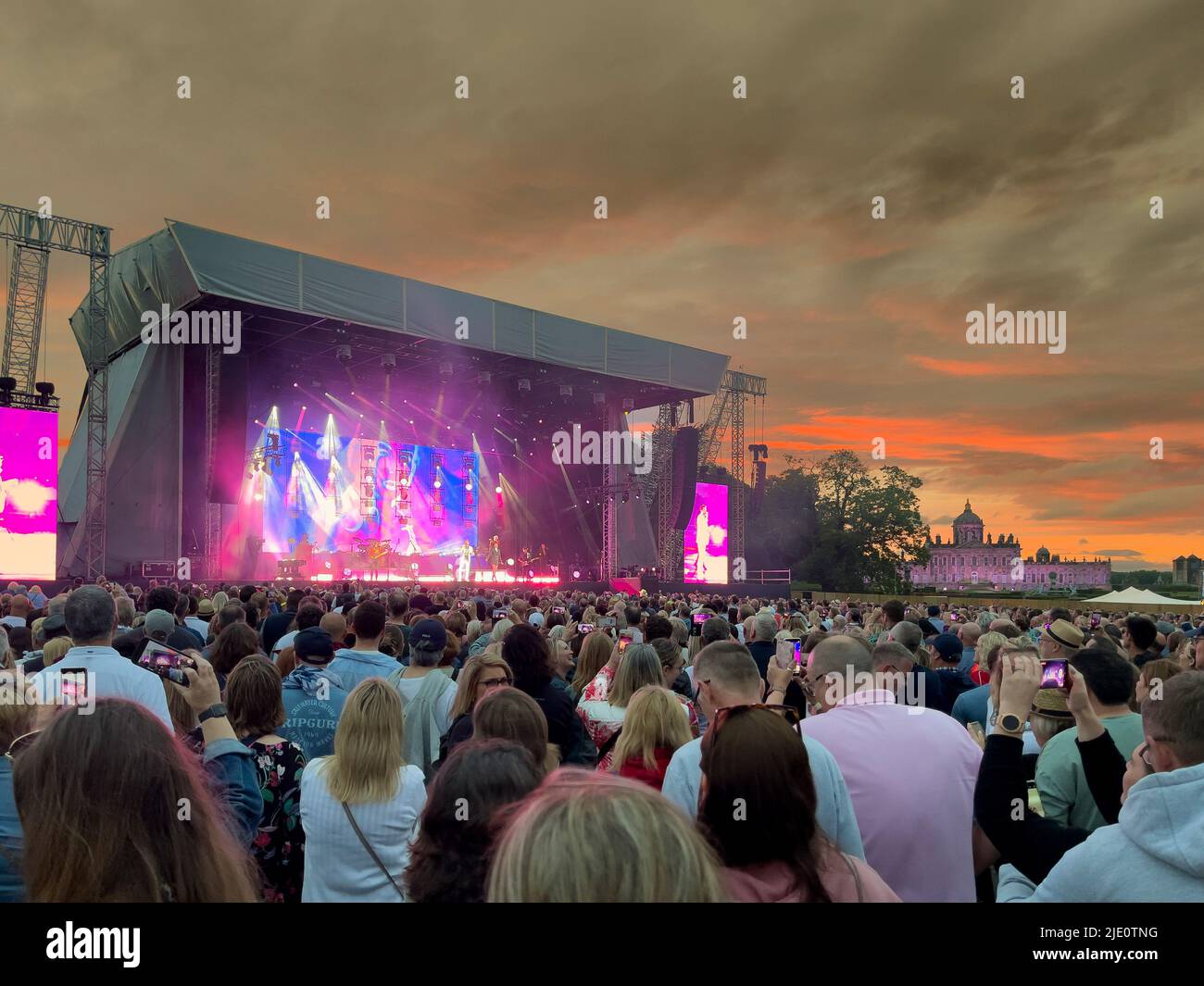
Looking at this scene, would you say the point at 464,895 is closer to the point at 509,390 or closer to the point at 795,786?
the point at 795,786

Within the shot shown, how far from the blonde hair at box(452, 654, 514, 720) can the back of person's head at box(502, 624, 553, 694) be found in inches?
8.8

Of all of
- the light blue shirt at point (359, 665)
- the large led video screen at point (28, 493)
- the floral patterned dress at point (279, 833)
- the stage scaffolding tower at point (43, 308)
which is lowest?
the floral patterned dress at point (279, 833)

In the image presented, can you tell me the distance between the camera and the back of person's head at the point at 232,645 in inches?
204

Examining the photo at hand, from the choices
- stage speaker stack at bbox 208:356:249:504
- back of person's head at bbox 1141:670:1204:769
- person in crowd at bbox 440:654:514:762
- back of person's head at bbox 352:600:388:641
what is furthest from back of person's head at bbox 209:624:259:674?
stage speaker stack at bbox 208:356:249:504

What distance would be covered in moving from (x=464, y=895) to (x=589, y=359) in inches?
1026

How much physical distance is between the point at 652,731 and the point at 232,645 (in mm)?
2884

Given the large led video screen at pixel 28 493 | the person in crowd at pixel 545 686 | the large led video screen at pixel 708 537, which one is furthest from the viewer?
the large led video screen at pixel 708 537

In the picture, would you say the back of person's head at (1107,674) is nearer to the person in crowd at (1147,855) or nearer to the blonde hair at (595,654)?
the person in crowd at (1147,855)

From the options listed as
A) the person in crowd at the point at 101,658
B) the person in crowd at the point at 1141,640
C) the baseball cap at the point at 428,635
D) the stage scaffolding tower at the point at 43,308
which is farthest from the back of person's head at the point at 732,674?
the stage scaffolding tower at the point at 43,308

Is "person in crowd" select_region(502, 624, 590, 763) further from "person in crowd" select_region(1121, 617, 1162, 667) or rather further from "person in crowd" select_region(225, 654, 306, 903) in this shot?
"person in crowd" select_region(1121, 617, 1162, 667)

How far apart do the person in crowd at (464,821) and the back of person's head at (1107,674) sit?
235 centimetres
